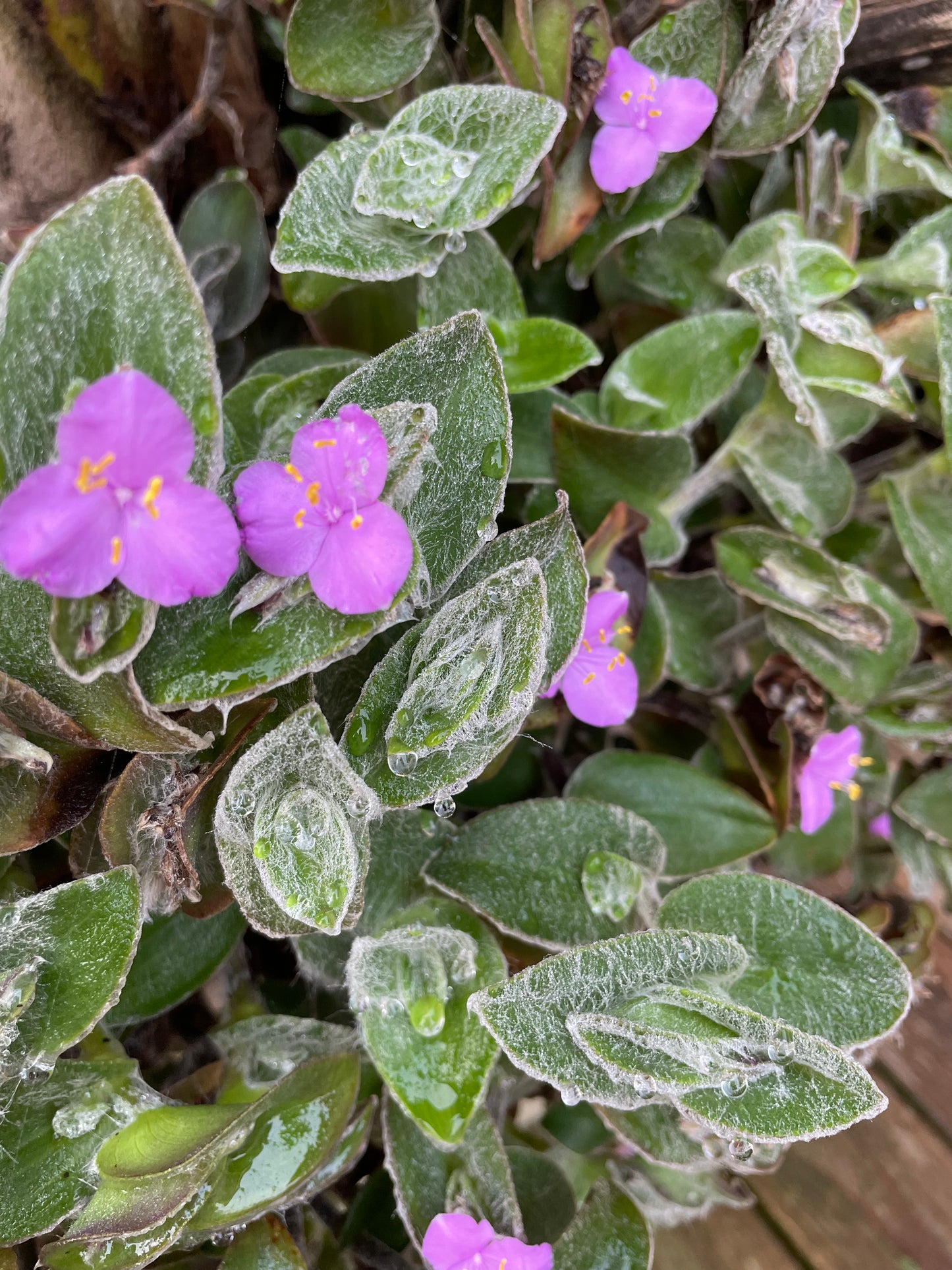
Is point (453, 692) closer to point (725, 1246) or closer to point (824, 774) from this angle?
point (824, 774)

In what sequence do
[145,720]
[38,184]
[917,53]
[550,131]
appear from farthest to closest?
[917,53] < [38,184] < [550,131] < [145,720]

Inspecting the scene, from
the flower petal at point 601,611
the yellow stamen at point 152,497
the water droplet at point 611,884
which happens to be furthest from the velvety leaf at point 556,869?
the yellow stamen at point 152,497

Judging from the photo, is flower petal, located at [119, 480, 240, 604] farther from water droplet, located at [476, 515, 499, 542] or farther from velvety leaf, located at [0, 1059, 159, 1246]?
velvety leaf, located at [0, 1059, 159, 1246]

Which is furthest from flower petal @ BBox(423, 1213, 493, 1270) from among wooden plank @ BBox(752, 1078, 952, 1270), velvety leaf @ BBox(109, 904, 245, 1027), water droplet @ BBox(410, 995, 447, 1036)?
wooden plank @ BBox(752, 1078, 952, 1270)

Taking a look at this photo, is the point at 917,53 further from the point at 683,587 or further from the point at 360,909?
the point at 360,909

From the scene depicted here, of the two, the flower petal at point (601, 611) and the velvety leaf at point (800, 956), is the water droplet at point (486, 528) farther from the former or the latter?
the velvety leaf at point (800, 956)

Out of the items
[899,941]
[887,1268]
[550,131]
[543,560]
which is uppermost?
[550,131]

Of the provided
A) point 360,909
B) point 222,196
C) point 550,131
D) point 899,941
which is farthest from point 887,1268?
point 222,196
